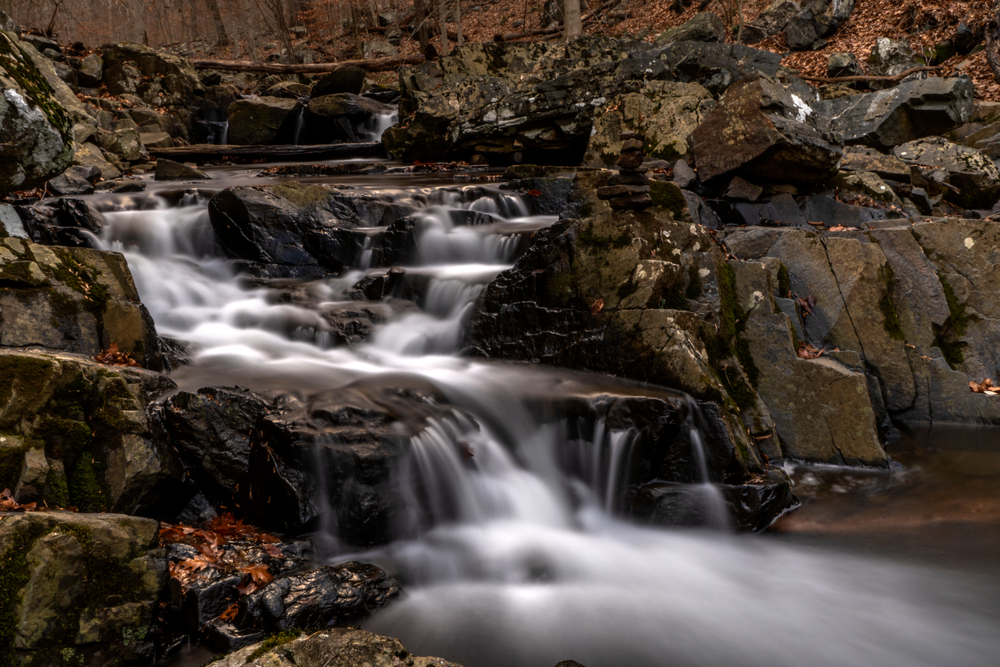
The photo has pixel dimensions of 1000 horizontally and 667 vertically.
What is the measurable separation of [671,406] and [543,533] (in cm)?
130

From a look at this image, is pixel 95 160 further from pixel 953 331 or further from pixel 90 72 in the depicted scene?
pixel 953 331

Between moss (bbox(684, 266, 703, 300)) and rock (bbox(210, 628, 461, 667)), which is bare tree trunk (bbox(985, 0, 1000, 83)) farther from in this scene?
rock (bbox(210, 628, 461, 667))

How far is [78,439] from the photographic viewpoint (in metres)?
3.60

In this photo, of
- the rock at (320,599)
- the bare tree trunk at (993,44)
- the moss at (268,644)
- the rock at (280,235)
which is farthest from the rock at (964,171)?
the moss at (268,644)

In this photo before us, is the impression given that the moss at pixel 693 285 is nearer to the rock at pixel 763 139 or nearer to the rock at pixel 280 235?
the rock at pixel 763 139

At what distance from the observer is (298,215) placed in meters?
7.73

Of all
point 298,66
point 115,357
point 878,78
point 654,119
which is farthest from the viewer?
point 298,66

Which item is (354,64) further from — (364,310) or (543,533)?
(543,533)

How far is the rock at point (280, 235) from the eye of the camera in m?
7.51

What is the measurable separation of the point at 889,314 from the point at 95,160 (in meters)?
12.6

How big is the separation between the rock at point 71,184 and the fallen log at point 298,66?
1325 centimetres

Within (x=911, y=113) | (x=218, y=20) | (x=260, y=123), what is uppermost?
(x=218, y=20)

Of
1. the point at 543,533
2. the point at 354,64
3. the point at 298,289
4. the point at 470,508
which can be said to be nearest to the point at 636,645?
the point at 543,533

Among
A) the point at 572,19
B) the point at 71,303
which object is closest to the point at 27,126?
the point at 71,303
